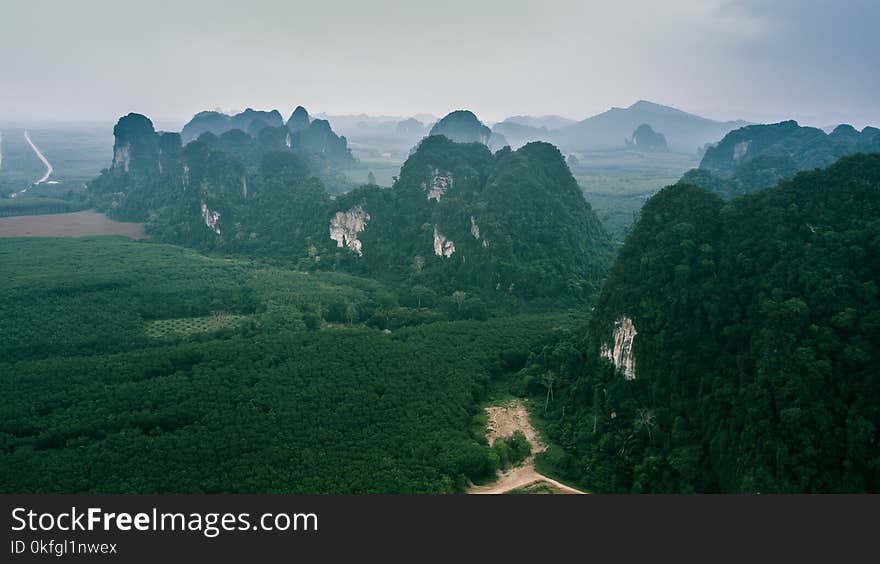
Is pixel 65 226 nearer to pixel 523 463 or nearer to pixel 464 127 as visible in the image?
pixel 523 463

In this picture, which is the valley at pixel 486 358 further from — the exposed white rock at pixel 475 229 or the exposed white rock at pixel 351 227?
the exposed white rock at pixel 351 227

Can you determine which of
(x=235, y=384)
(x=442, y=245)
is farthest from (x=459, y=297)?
(x=235, y=384)

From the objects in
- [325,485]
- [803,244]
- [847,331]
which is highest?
[803,244]

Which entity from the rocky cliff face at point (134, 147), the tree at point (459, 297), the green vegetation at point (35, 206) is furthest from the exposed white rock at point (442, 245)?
the green vegetation at point (35, 206)

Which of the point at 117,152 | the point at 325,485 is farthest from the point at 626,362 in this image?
the point at 117,152

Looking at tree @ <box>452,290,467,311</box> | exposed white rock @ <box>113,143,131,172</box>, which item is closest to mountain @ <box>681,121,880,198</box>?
tree @ <box>452,290,467,311</box>

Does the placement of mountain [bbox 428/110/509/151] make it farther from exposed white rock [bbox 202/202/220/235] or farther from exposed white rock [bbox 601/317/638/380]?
exposed white rock [bbox 601/317/638/380]

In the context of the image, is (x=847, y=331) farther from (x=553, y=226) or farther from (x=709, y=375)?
(x=553, y=226)
